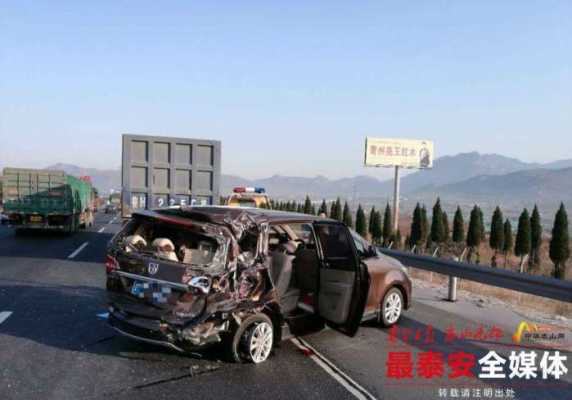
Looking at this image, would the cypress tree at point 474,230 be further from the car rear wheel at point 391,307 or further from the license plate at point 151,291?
the license plate at point 151,291

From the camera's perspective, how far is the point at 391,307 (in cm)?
702

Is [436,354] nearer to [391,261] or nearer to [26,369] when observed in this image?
[391,261]

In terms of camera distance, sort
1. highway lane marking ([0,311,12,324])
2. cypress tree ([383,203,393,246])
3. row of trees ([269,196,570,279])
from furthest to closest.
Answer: cypress tree ([383,203,393,246])
row of trees ([269,196,570,279])
highway lane marking ([0,311,12,324])

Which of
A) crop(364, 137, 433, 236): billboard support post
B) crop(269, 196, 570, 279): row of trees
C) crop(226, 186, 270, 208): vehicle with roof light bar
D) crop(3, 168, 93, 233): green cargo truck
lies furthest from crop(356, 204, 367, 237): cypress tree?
crop(3, 168, 93, 233): green cargo truck

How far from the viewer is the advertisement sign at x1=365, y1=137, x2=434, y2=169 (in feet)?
126

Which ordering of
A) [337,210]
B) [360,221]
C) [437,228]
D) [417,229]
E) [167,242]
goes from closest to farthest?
[167,242]
[437,228]
[417,229]
[360,221]
[337,210]

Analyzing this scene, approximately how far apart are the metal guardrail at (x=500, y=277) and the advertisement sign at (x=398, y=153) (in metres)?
29.3

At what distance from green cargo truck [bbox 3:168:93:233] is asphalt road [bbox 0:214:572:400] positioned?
12305 mm

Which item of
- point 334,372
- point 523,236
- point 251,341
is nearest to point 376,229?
point 523,236

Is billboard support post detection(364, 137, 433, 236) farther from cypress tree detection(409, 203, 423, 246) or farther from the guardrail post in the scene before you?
the guardrail post

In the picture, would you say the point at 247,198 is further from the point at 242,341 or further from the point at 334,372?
the point at 334,372

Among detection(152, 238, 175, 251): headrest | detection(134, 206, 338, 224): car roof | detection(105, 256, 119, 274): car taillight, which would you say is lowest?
detection(105, 256, 119, 274): car taillight

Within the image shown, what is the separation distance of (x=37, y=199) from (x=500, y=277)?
17350mm

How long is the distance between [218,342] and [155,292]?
84 centimetres
